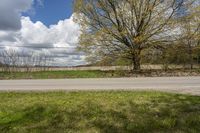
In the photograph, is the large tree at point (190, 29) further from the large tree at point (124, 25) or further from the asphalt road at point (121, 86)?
the asphalt road at point (121, 86)

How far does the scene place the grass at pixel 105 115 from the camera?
684 cm

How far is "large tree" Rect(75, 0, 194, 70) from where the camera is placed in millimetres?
25391

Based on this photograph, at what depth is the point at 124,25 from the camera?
2591cm

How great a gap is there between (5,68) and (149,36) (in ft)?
49.7

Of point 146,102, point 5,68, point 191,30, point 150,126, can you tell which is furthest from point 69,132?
point 5,68

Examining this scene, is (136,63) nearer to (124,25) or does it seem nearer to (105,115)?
(124,25)

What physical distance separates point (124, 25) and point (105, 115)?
18.7 metres

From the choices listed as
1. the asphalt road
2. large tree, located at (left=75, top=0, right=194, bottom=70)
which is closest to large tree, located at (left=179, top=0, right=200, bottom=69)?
large tree, located at (left=75, top=0, right=194, bottom=70)

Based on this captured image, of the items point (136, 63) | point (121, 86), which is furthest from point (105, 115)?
point (136, 63)

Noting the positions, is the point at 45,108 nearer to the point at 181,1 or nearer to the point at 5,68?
the point at 181,1

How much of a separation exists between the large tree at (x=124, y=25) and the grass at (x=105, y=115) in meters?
15.5

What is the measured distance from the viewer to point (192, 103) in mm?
9156

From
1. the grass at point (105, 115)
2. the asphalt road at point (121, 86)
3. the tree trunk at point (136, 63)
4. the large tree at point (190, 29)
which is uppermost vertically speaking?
the large tree at point (190, 29)

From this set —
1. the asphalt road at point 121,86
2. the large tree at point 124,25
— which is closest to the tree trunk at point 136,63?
the large tree at point 124,25
